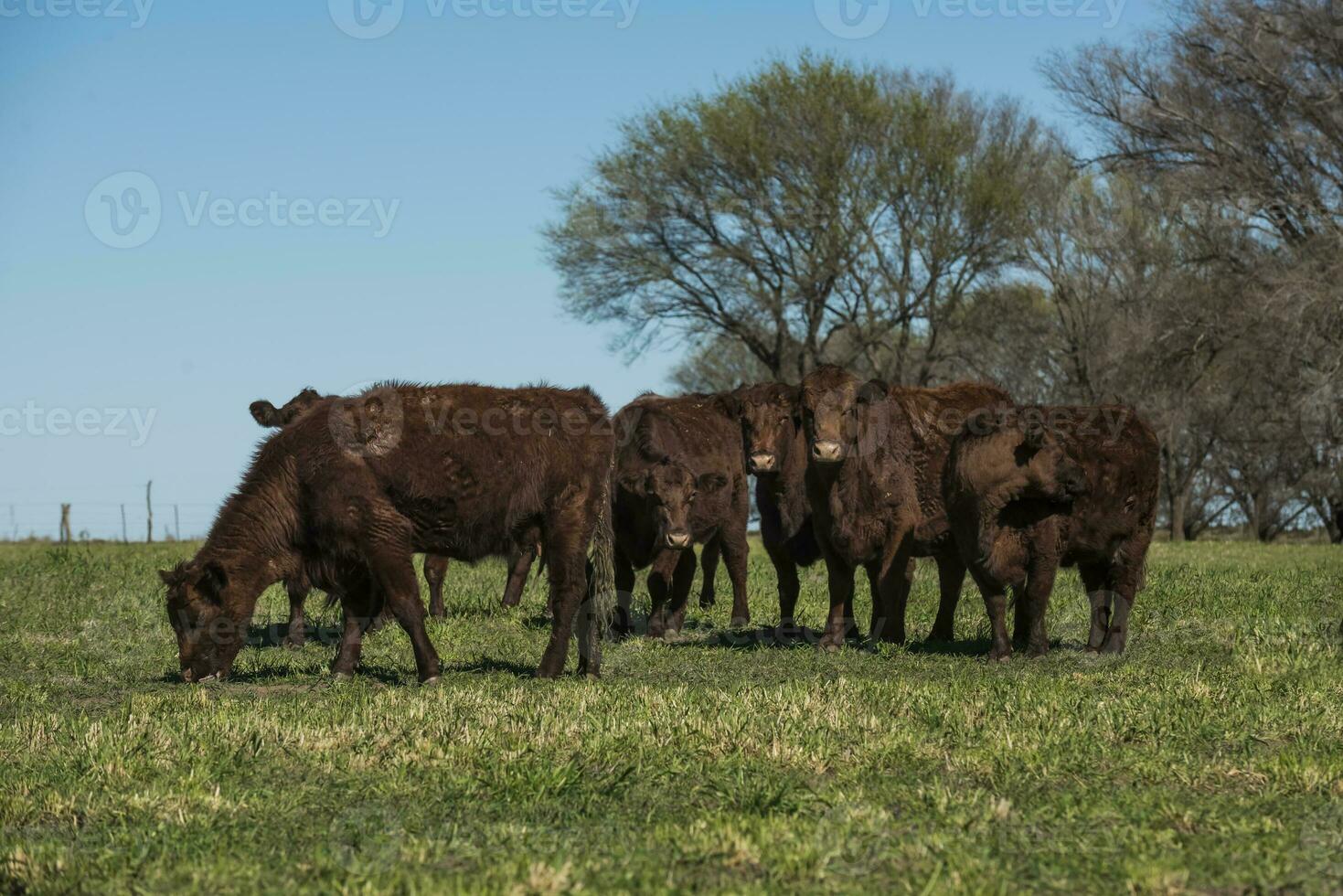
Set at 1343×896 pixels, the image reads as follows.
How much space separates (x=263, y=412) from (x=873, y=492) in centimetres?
572

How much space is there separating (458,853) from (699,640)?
26.0 ft

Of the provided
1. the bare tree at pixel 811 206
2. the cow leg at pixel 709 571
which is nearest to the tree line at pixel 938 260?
the bare tree at pixel 811 206

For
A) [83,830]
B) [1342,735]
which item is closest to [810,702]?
[1342,735]

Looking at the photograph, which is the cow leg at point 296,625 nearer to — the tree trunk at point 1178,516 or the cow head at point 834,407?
the cow head at point 834,407

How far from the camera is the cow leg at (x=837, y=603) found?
1180 centimetres

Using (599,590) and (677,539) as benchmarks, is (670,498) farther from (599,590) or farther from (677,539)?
(599,590)

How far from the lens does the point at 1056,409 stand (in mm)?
11578

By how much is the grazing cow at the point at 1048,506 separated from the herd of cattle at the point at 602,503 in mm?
15

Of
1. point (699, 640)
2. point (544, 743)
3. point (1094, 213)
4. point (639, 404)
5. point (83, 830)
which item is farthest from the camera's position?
point (1094, 213)

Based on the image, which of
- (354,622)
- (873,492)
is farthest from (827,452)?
(354,622)

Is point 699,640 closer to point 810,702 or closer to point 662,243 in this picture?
point 810,702

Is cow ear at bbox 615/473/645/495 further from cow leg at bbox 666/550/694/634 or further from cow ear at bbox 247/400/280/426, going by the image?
cow ear at bbox 247/400/280/426

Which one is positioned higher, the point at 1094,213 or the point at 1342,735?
the point at 1094,213

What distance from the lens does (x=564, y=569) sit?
33.9 feet
